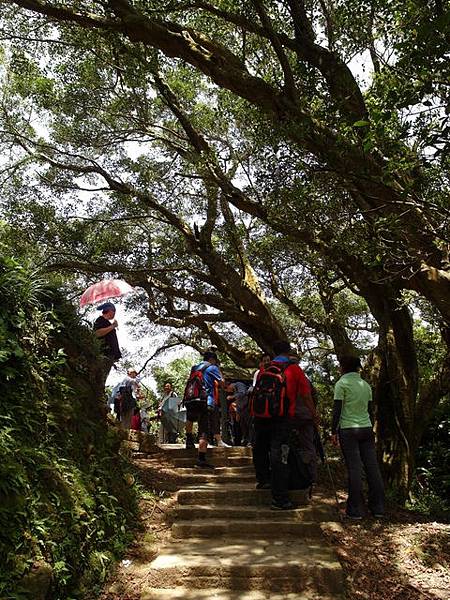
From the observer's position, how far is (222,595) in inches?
157

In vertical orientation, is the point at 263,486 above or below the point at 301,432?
below

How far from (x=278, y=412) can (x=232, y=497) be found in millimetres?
1208

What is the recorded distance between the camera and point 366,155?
221 inches

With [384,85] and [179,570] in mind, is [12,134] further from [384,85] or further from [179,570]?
[179,570]

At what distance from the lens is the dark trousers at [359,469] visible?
5738 mm

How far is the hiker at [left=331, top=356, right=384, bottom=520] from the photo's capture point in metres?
5.75

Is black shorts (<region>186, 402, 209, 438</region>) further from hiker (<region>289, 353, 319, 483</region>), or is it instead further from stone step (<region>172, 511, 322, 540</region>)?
stone step (<region>172, 511, 322, 540</region>)

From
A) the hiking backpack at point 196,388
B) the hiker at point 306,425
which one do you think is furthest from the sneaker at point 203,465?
the hiker at point 306,425

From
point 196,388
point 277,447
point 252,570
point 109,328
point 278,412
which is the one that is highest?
point 109,328

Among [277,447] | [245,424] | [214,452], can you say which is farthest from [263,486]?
[245,424]

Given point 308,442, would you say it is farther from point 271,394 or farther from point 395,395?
point 395,395

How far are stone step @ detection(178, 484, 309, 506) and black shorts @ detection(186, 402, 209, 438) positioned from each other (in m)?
1.59

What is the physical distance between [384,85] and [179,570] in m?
6.12

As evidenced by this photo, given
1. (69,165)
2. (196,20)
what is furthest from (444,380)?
(69,165)
